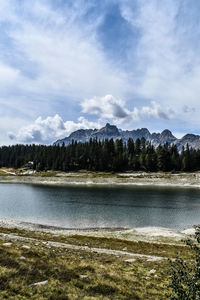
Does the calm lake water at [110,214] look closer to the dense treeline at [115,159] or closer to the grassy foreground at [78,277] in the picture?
the grassy foreground at [78,277]

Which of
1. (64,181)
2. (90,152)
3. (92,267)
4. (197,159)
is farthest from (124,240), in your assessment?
(197,159)

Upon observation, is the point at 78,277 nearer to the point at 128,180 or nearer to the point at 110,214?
the point at 110,214

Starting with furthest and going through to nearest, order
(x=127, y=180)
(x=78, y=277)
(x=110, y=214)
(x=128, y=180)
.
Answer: (x=127, y=180), (x=128, y=180), (x=110, y=214), (x=78, y=277)

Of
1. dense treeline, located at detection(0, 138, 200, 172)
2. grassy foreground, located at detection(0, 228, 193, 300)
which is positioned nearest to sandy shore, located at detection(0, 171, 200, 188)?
dense treeline, located at detection(0, 138, 200, 172)

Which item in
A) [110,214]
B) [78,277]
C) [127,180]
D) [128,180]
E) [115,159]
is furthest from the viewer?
[115,159]

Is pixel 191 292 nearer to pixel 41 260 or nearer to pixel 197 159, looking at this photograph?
pixel 41 260

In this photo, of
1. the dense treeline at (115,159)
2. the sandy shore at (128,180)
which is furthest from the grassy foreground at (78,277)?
the dense treeline at (115,159)

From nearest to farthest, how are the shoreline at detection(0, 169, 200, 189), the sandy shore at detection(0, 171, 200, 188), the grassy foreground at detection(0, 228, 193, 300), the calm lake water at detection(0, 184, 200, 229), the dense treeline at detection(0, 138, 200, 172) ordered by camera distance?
1. the grassy foreground at detection(0, 228, 193, 300)
2. the calm lake water at detection(0, 184, 200, 229)
3. the shoreline at detection(0, 169, 200, 189)
4. the sandy shore at detection(0, 171, 200, 188)
5. the dense treeline at detection(0, 138, 200, 172)

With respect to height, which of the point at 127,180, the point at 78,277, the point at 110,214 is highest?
the point at 78,277

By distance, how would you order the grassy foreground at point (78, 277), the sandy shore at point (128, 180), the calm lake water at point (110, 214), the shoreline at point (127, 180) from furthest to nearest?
the sandy shore at point (128, 180) → the shoreline at point (127, 180) → the calm lake water at point (110, 214) → the grassy foreground at point (78, 277)

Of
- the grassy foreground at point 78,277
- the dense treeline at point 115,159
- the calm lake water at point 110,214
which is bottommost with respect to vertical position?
the calm lake water at point 110,214

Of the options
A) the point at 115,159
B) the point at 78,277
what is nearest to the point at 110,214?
the point at 78,277

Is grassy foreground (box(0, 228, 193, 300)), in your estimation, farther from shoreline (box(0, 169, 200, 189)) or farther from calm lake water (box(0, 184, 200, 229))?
shoreline (box(0, 169, 200, 189))

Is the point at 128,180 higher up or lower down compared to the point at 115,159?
lower down
